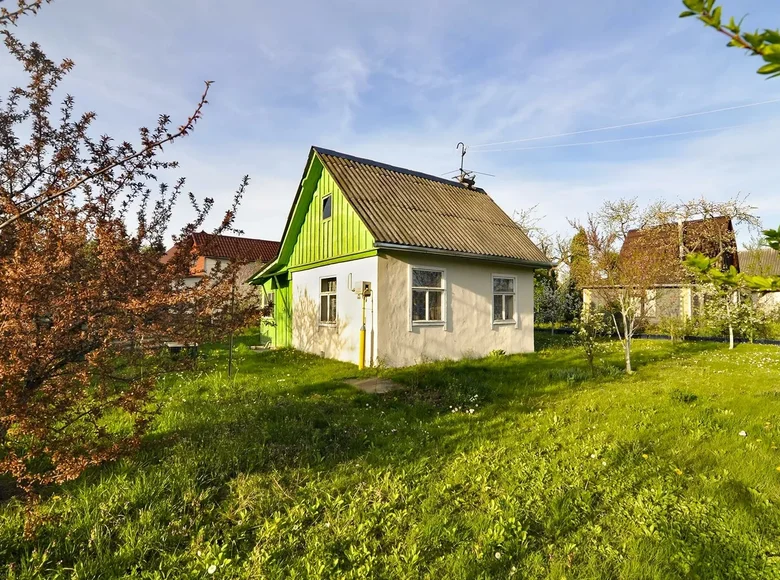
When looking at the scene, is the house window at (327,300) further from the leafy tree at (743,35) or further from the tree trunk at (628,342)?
the leafy tree at (743,35)

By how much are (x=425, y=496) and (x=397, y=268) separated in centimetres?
728

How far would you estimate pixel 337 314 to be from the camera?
38.7 ft

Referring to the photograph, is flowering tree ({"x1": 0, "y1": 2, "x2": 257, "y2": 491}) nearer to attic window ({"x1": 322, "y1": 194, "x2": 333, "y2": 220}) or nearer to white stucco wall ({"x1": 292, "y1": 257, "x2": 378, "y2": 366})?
white stucco wall ({"x1": 292, "y1": 257, "x2": 378, "y2": 366})

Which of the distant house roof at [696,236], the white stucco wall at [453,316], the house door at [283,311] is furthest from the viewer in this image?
the distant house roof at [696,236]

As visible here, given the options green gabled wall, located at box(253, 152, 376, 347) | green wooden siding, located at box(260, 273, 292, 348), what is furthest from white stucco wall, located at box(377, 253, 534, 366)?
green wooden siding, located at box(260, 273, 292, 348)

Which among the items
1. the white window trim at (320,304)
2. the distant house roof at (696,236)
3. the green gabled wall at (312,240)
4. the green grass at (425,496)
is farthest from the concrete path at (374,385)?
the distant house roof at (696,236)

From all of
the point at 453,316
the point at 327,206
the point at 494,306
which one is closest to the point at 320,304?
the point at 327,206

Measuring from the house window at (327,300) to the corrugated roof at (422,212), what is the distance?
8.67ft

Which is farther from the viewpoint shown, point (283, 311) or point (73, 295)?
point (283, 311)

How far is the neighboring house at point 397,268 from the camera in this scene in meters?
10.6

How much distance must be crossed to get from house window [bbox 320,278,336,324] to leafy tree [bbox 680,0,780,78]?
37.1 ft

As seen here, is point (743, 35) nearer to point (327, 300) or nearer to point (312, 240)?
point (327, 300)

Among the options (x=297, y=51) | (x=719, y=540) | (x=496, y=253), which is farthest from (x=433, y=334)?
(x=719, y=540)

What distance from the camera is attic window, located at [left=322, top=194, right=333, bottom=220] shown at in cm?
1257
